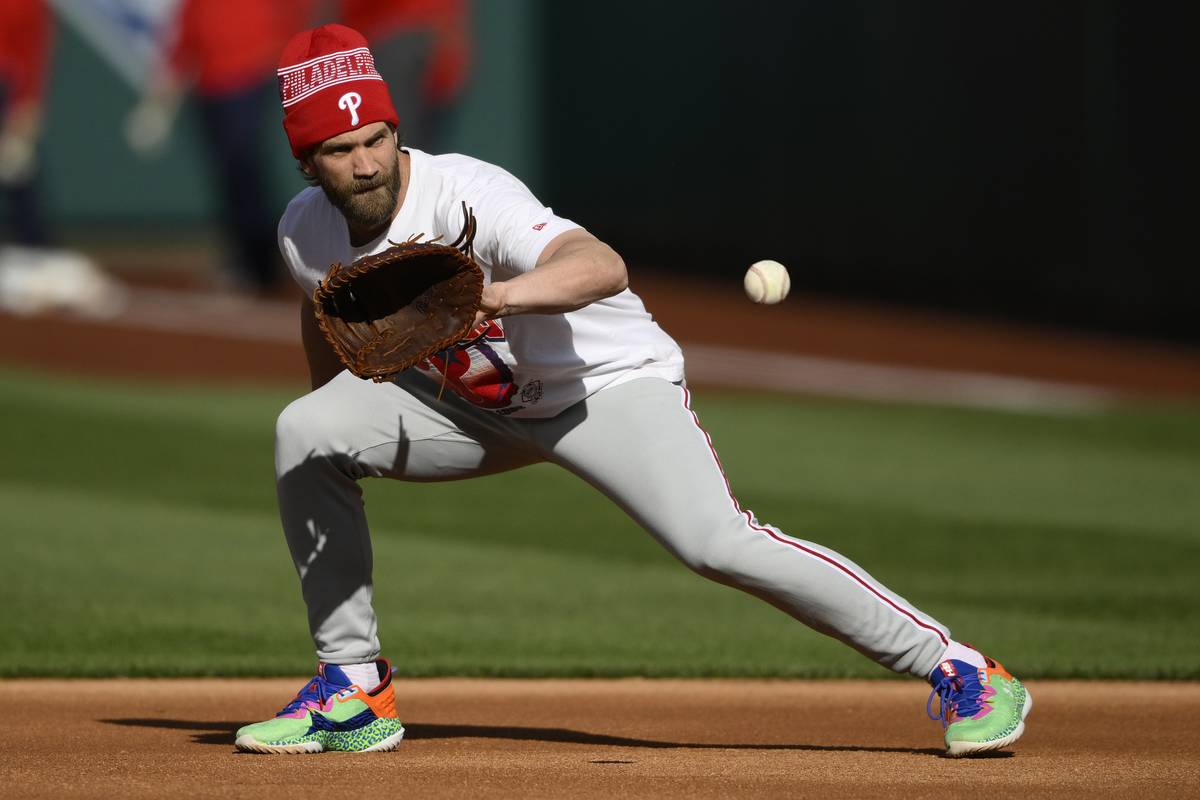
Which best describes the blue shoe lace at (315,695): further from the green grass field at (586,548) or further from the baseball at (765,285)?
the baseball at (765,285)

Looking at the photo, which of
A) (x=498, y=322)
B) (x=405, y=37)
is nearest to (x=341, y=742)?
(x=498, y=322)

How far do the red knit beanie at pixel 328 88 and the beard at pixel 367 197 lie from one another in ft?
0.35

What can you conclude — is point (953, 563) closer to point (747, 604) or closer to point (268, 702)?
point (747, 604)

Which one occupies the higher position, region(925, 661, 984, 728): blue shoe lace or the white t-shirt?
the white t-shirt

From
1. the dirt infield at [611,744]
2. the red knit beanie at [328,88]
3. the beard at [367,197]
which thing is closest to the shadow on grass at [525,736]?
the dirt infield at [611,744]

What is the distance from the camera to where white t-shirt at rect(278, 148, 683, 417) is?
4.24m

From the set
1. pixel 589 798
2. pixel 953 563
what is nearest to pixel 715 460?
pixel 589 798

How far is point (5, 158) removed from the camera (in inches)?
594

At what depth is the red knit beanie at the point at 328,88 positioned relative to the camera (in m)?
4.16

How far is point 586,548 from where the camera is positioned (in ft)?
Answer: 25.4

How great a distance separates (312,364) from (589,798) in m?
1.33

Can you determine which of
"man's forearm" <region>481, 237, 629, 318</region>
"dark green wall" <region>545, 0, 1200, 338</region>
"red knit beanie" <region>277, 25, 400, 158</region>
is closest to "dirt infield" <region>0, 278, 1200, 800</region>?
"man's forearm" <region>481, 237, 629, 318</region>

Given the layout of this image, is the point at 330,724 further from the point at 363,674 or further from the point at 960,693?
the point at 960,693

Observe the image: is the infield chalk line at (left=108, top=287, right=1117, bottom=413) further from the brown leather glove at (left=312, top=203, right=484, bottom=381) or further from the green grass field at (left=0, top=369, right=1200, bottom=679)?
the brown leather glove at (left=312, top=203, right=484, bottom=381)
